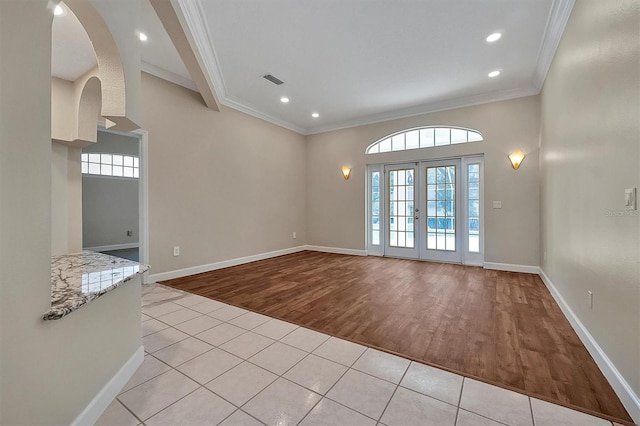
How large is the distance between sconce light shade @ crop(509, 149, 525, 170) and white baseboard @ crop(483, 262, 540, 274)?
1.64m

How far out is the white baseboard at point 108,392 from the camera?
126 cm

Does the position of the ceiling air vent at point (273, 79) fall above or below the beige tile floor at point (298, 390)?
above

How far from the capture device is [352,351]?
196 cm

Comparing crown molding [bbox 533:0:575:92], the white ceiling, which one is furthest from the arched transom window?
crown molding [bbox 533:0:575:92]

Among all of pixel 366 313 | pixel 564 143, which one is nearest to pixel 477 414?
pixel 366 313

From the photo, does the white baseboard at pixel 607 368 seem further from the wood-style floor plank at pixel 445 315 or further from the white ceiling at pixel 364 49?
the white ceiling at pixel 364 49

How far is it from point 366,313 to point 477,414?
136 cm

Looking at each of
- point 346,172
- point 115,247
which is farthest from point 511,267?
point 115,247

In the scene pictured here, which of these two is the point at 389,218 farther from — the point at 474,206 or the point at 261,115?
the point at 261,115

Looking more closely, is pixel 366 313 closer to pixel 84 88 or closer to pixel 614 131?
pixel 614 131

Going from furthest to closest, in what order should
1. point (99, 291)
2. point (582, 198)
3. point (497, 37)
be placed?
point (497, 37) → point (582, 198) → point (99, 291)

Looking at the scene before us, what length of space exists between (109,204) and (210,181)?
4385 millimetres

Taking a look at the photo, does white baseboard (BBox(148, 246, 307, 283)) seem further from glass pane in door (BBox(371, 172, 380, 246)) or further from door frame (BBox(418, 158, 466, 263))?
door frame (BBox(418, 158, 466, 263))

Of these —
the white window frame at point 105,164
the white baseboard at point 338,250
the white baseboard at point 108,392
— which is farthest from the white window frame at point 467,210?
the white window frame at point 105,164
